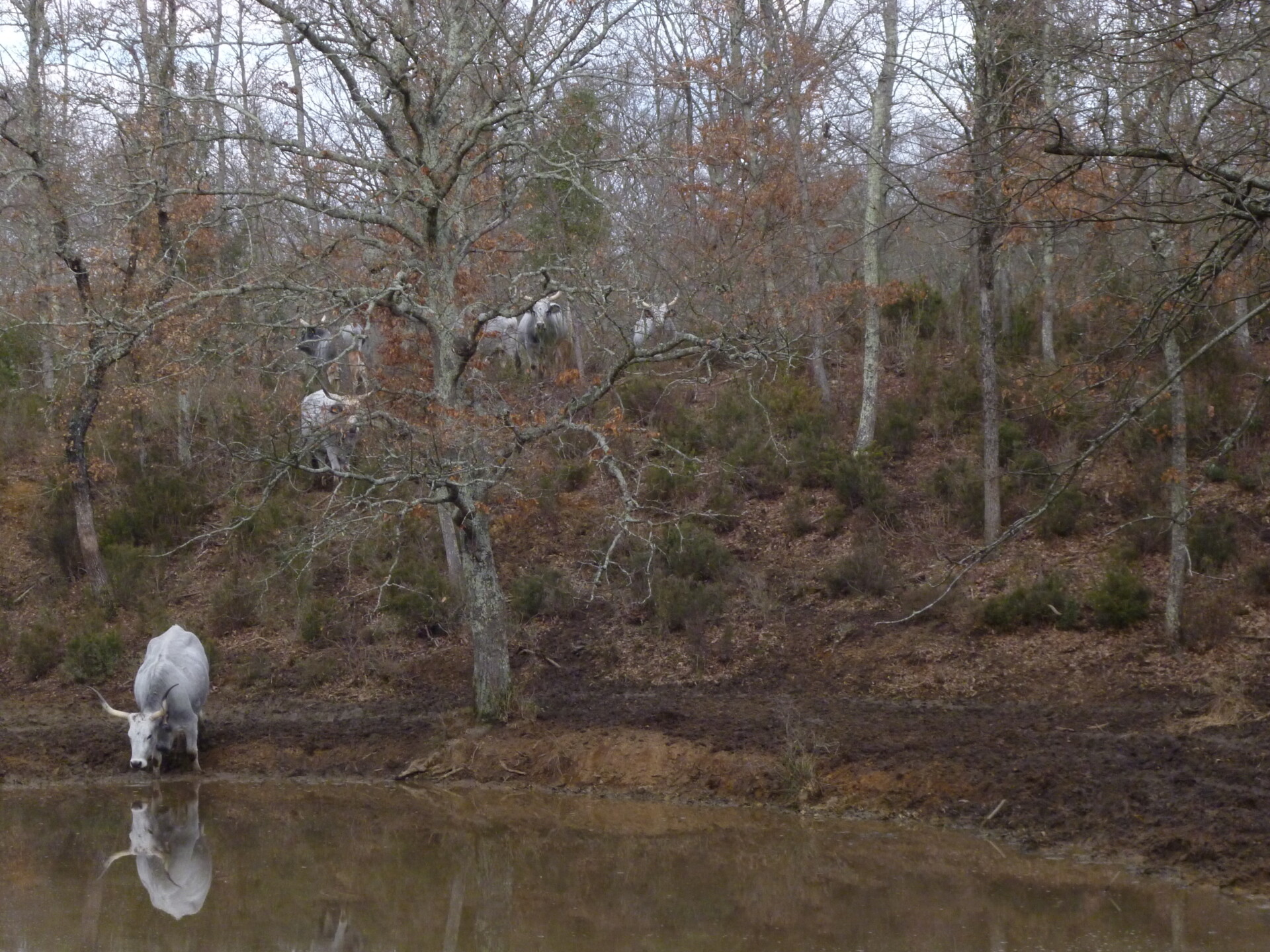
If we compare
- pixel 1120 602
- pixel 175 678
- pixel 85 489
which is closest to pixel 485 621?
pixel 175 678

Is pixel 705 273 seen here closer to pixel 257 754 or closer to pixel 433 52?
pixel 433 52

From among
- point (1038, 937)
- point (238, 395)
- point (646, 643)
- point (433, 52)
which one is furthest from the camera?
point (238, 395)

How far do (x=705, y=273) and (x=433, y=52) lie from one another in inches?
156

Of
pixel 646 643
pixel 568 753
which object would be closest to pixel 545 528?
pixel 646 643

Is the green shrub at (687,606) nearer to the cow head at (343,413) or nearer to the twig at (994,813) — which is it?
the cow head at (343,413)

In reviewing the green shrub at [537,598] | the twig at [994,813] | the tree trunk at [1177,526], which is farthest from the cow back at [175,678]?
the tree trunk at [1177,526]

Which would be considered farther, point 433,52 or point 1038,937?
point 433,52

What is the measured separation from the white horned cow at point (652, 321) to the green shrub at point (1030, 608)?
5108 millimetres

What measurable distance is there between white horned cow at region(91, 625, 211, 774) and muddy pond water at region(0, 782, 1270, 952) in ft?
2.54

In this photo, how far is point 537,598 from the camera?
55.7ft

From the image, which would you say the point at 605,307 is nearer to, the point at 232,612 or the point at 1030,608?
the point at 1030,608

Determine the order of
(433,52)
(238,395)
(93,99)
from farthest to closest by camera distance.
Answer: (238,395), (433,52), (93,99)

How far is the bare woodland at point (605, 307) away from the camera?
10.1 m

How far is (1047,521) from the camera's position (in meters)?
16.5
